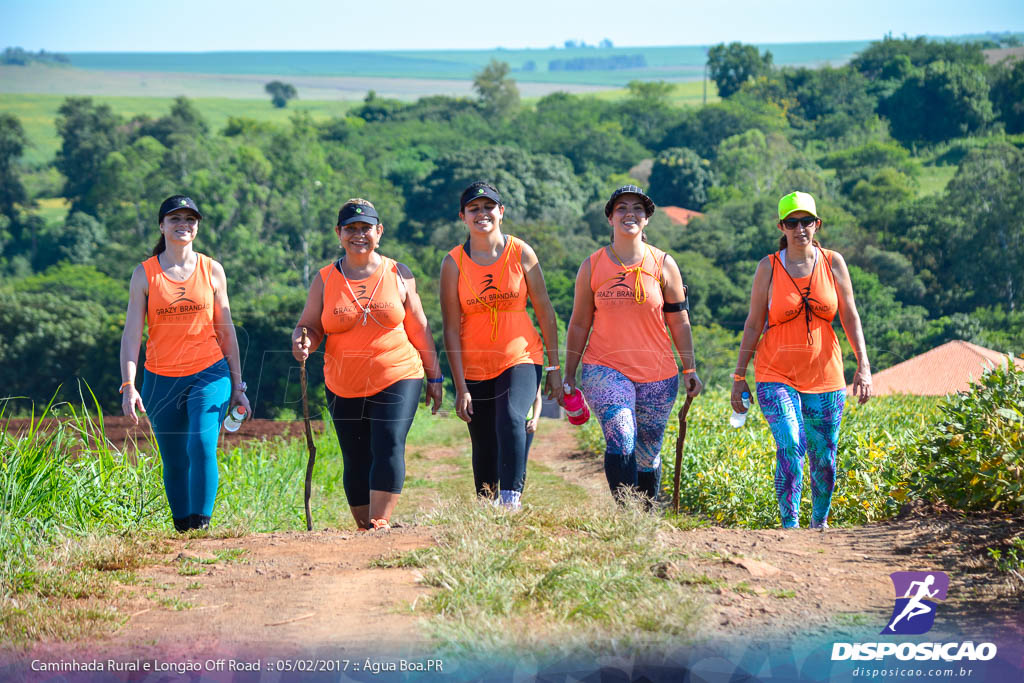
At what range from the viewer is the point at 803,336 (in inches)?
197

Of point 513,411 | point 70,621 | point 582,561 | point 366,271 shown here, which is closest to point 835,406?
point 513,411

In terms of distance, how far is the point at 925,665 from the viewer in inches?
129

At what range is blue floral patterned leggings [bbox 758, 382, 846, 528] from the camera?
16.5ft

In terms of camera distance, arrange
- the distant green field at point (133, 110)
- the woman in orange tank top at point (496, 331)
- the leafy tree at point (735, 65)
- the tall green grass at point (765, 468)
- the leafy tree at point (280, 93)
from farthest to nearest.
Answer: the leafy tree at point (280, 93), the leafy tree at point (735, 65), the distant green field at point (133, 110), the tall green grass at point (765, 468), the woman in orange tank top at point (496, 331)

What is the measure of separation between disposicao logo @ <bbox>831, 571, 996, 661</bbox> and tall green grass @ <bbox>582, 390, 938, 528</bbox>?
1299 mm

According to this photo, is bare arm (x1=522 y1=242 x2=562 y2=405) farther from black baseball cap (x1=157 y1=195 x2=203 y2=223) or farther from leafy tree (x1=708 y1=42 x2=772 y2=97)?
leafy tree (x1=708 y1=42 x2=772 y2=97)

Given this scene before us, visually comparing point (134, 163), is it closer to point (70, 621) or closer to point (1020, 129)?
point (1020, 129)

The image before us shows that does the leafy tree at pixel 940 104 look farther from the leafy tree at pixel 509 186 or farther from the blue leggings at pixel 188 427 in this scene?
the blue leggings at pixel 188 427

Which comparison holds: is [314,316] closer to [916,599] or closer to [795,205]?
[795,205]

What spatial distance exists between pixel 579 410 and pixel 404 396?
0.80m

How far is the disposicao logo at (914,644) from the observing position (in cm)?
330

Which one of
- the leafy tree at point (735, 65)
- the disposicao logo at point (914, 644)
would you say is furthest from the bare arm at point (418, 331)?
the leafy tree at point (735, 65)

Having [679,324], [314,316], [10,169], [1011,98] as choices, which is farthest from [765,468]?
[1011,98]

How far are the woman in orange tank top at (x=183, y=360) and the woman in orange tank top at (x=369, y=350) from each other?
42 centimetres
